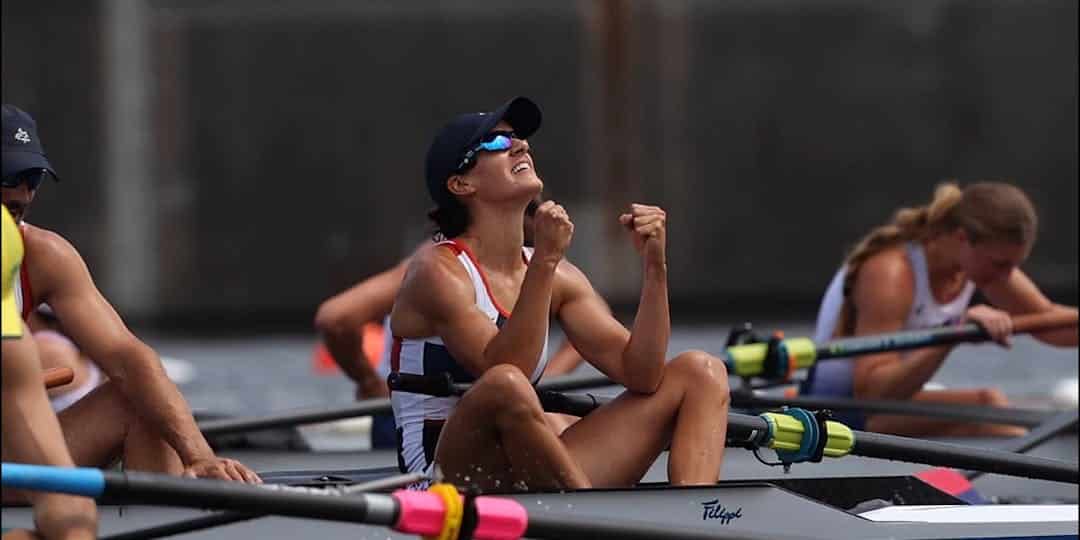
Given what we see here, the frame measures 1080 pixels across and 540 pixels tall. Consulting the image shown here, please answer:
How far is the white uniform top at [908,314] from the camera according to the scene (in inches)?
314

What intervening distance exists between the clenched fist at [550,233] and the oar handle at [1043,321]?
3633mm

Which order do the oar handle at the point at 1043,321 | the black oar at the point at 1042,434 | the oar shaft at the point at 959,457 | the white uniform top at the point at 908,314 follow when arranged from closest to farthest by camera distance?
the oar shaft at the point at 959,457 → the black oar at the point at 1042,434 → the white uniform top at the point at 908,314 → the oar handle at the point at 1043,321

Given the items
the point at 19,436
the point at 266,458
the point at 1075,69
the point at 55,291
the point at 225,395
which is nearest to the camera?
the point at 19,436

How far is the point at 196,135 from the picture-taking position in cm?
1794

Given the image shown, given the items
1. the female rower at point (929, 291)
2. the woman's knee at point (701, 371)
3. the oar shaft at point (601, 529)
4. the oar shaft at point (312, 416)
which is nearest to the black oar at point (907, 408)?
the female rower at point (929, 291)

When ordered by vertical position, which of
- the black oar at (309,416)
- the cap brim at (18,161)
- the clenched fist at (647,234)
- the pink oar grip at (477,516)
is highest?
the cap brim at (18,161)

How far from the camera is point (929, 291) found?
8.05 metres

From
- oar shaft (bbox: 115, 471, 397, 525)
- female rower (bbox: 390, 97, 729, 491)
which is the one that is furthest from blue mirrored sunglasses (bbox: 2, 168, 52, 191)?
female rower (bbox: 390, 97, 729, 491)

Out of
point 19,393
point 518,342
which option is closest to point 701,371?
point 518,342

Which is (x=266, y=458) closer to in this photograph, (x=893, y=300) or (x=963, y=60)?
(x=893, y=300)

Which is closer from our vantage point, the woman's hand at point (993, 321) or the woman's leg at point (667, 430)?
the woman's leg at point (667, 430)

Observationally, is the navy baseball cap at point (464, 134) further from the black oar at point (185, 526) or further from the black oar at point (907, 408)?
the black oar at point (907, 408)

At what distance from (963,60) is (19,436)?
14.4 metres

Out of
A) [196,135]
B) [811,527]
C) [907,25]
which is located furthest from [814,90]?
[811,527]
